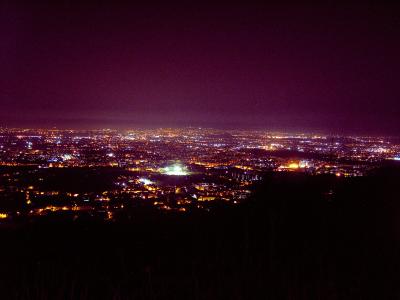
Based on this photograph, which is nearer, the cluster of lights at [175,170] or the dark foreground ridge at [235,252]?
the dark foreground ridge at [235,252]

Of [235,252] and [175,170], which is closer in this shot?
[235,252]

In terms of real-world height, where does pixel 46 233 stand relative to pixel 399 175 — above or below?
below

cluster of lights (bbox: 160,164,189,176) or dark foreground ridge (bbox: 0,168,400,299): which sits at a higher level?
dark foreground ridge (bbox: 0,168,400,299)

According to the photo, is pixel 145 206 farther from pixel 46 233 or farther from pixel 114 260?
pixel 114 260

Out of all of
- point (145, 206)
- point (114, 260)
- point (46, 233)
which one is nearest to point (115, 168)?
point (145, 206)

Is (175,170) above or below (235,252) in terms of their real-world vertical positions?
below

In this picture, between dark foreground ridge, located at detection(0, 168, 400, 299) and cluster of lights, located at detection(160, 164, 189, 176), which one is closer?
dark foreground ridge, located at detection(0, 168, 400, 299)

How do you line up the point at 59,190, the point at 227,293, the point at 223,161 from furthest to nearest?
the point at 223,161 < the point at 59,190 < the point at 227,293

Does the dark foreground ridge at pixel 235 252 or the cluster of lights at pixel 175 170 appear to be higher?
the dark foreground ridge at pixel 235 252
